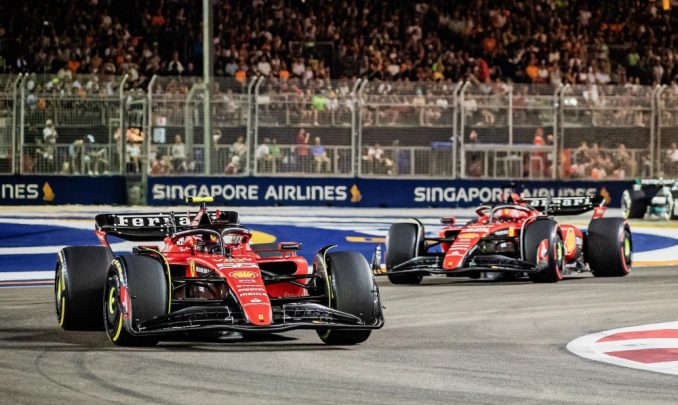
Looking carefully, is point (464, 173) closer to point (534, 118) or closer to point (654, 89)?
point (534, 118)

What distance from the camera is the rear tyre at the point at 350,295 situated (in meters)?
10.3

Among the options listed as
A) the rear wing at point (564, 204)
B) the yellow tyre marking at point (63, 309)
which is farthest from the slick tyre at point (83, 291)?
the rear wing at point (564, 204)

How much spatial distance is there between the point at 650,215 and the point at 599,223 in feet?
41.6

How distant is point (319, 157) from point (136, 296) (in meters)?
20.1

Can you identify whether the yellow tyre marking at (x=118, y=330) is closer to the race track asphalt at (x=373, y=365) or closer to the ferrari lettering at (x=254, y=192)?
the race track asphalt at (x=373, y=365)

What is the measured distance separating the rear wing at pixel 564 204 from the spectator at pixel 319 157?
12690mm

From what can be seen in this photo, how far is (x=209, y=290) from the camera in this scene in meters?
11.0

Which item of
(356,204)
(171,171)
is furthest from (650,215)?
(171,171)

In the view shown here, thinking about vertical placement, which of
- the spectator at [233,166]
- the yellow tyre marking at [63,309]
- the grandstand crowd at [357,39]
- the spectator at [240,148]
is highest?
the grandstand crowd at [357,39]

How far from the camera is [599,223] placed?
16891mm

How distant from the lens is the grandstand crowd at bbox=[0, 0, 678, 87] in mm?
37094

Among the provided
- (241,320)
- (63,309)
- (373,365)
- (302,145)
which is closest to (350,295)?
(241,320)

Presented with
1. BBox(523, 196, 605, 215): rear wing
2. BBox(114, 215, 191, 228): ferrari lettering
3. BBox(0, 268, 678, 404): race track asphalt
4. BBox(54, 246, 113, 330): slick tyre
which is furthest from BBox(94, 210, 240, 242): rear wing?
BBox(523, 196, 605, 215): rear wing

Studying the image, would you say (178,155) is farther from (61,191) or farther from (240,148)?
(61,191)
